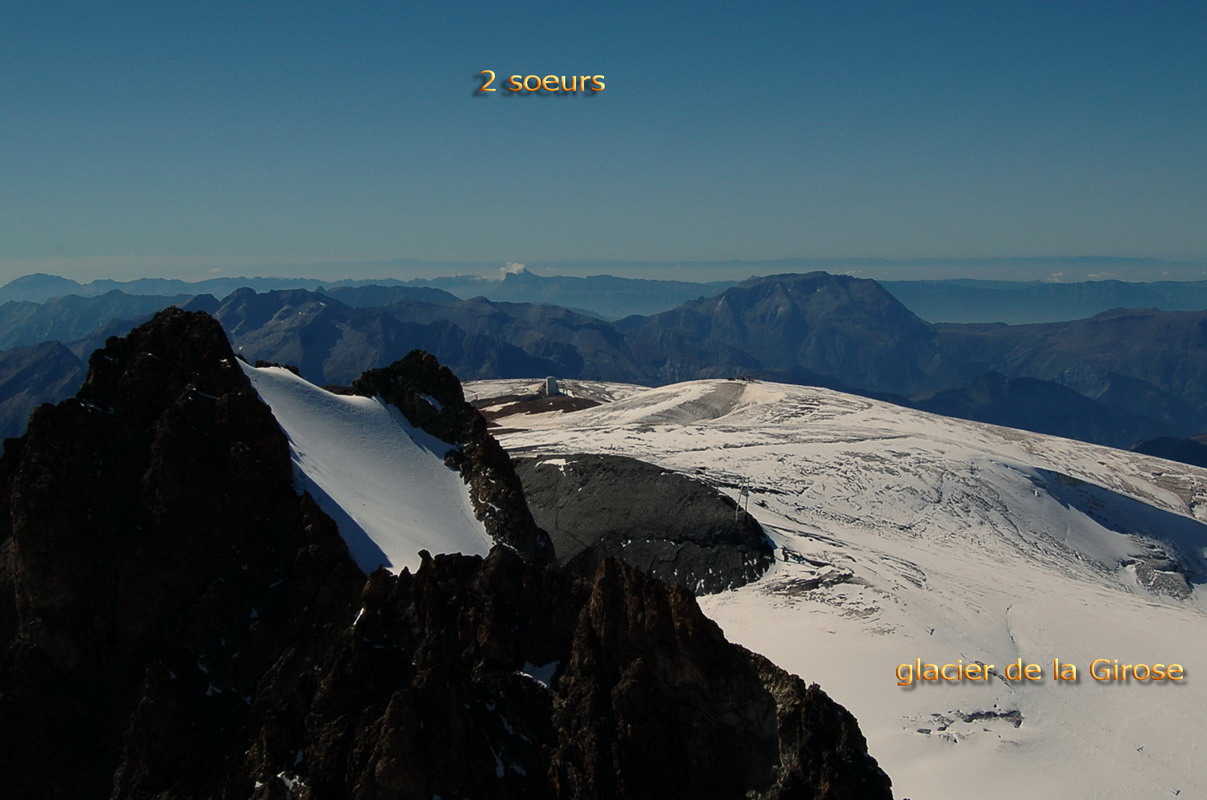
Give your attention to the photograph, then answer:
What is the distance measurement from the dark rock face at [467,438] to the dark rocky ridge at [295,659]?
1275cm

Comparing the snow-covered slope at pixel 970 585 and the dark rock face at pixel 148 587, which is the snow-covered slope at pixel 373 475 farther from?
the snow-covered slope at pixel 970 585

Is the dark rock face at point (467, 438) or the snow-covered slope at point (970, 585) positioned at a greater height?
the dark rock face at point (467, 438)

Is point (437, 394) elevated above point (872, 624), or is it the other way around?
point (437, 394)

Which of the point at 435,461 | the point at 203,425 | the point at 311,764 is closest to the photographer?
the point at 311,764

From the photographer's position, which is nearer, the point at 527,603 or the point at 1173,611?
the point at 527,603

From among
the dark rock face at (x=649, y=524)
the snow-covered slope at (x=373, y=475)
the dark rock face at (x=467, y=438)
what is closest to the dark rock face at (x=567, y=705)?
the snow-covered slope at (x=373, y=475)

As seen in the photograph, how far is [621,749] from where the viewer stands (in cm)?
1892

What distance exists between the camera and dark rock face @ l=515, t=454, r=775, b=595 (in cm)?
5909

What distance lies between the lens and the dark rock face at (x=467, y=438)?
37.9 meters

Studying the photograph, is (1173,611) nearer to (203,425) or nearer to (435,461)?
(435,461)

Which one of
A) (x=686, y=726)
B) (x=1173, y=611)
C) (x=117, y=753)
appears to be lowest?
(x=1173, y=611)

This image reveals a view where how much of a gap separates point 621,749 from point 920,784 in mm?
21266

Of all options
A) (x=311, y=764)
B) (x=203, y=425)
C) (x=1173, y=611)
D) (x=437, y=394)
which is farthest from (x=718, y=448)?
(x=311, y=764)

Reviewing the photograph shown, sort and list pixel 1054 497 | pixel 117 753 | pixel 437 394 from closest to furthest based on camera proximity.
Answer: pixel 117 753
pixel 437 394
pixel 1054 497
